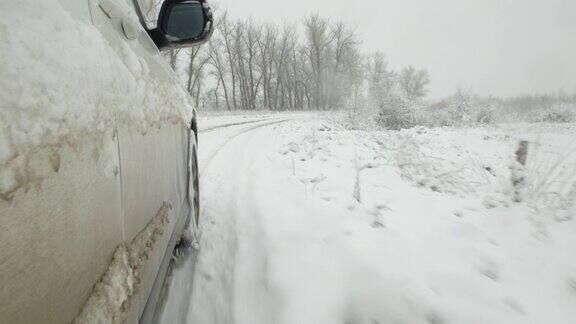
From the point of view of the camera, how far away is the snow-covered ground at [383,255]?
65.3 inches

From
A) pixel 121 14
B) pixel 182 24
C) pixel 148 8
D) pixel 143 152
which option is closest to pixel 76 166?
pixel 143 152

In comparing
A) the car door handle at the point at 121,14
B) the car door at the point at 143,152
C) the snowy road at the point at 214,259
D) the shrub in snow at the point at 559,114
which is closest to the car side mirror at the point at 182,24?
the car door at the point at 143,152

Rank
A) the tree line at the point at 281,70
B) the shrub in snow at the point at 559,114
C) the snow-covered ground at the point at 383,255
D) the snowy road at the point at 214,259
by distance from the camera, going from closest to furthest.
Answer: the snow-covered ground at the point at 383,255, the snowy road at the point at 214,259, the shrub in snow at the point at 559,114, the tree line at the point at 281,70

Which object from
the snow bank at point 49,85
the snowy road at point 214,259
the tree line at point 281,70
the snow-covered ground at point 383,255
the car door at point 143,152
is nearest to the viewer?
the snow bank at point 49,85

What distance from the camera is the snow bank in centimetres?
49

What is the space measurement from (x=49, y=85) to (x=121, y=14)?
70 cm

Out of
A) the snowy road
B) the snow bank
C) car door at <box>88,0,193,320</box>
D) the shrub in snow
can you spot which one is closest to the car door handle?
car door at <box>88,0,193,320</box>

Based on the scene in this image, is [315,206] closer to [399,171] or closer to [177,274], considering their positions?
[177,274]

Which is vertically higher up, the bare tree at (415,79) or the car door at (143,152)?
the bare tree at (415,79)

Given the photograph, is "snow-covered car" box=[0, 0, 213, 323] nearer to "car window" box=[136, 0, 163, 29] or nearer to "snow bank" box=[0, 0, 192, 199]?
"snow bank" box=[0, 0, 192, 199]

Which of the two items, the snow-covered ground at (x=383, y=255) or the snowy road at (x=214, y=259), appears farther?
the snowy road at (x=214, y=259)

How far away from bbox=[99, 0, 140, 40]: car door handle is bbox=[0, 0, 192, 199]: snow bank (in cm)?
16

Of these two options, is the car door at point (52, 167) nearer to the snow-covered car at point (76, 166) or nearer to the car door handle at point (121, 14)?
the snow-covered car at point (76, 166)

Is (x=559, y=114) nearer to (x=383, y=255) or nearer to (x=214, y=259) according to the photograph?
(x=383, y=255)
